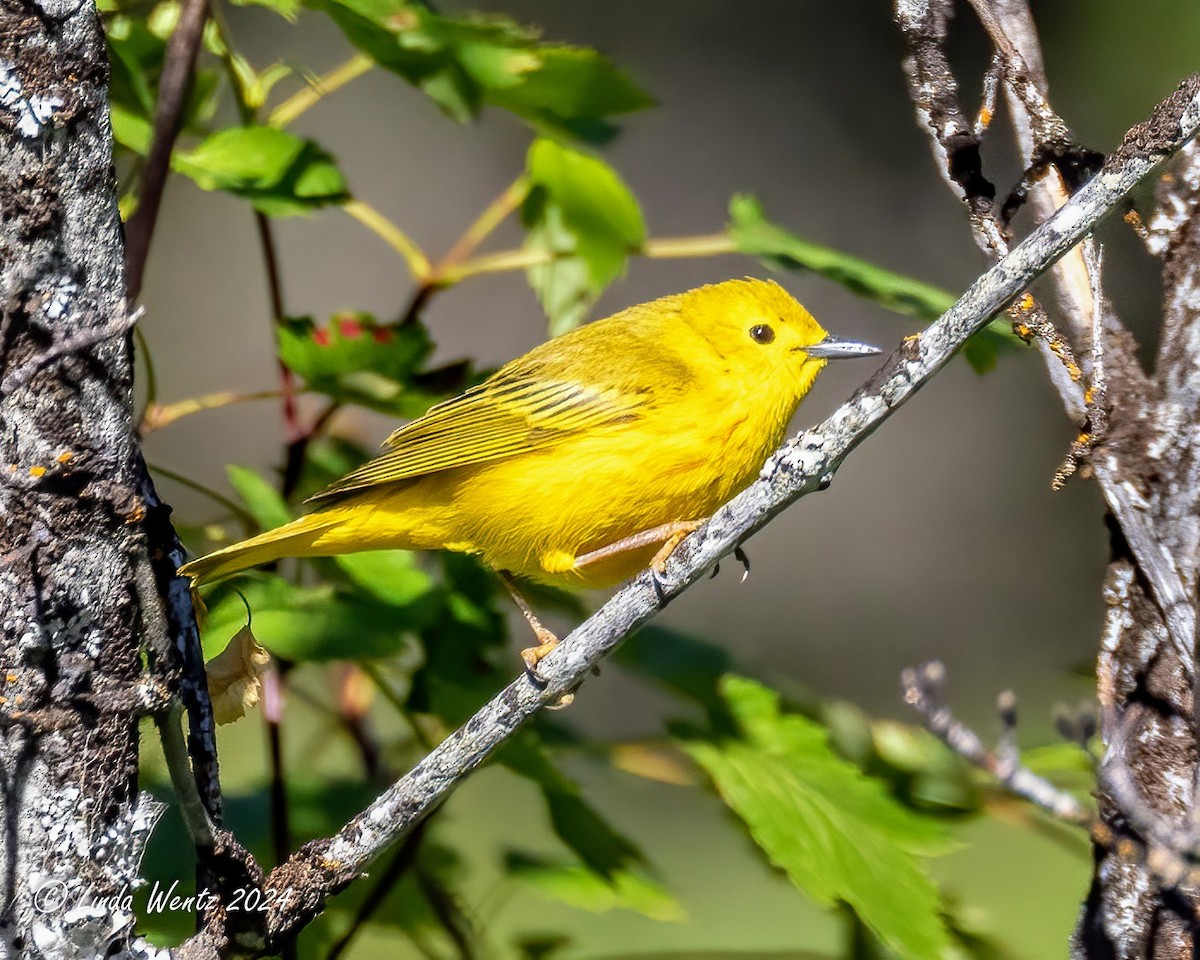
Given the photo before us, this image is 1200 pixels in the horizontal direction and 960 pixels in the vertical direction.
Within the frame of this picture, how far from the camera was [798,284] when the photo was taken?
6.27 meters

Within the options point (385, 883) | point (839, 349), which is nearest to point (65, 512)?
point (385, 883)

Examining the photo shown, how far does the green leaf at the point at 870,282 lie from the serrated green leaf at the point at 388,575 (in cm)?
80

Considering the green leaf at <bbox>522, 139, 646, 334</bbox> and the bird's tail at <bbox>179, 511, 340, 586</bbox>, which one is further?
the green leaf at <bbox>522, 139, 646, 334</bbox>

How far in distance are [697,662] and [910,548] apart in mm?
4883

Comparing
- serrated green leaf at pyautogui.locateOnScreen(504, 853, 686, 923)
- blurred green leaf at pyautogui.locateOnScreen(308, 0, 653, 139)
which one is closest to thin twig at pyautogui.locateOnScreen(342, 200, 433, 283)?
blurred green leaf at pyautogui.locateOnScreen(308, 0, 653, 139)

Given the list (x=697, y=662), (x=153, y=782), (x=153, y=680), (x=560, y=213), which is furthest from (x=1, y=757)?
(x=560, y=213)

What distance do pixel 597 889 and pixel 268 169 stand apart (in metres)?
1.40

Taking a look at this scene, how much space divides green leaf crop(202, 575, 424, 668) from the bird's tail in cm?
12

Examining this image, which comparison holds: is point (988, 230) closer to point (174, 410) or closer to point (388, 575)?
point (388, 575)

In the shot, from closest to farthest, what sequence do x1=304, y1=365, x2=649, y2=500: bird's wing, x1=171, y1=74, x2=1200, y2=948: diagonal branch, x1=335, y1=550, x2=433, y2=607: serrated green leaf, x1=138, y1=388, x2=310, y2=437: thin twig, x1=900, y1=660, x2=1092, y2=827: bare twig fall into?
x1=900, y1=660, x2=1092, y2=827: bare twig < x1=171, y1=74, x2=1200, y2=948: diagonal branch < x1=335, y1=550, x2=433, y2=607: serrated green leaf < x1=138, y1=388, x2=310, y2=437: thin twig < x1=304, y1=365, x2=649, y2=500: bird's wing

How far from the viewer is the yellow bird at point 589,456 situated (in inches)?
99.3

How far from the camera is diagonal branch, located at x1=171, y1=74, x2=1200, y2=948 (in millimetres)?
1458

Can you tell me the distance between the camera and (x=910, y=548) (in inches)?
280

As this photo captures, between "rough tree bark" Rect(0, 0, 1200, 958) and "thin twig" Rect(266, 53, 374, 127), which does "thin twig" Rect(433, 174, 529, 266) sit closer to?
"thin twig" Rect(266, 53, 374, 127)
